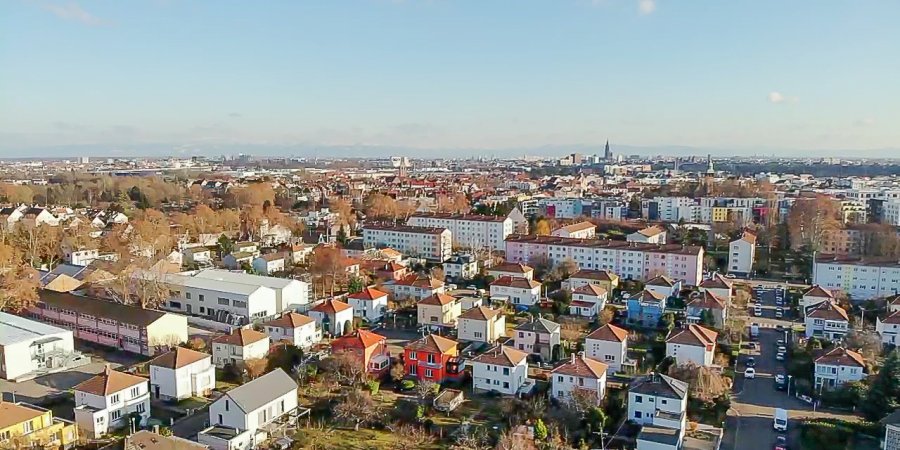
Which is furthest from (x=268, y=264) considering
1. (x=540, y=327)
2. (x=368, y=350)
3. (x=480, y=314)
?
(x=540, y=327)

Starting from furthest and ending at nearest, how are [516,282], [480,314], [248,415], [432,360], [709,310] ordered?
[516,282], [709,310], [480,314], [432,360], [248,415]

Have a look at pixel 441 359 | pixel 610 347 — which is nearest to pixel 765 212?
pixel 610 347

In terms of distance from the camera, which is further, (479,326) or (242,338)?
(479,326)

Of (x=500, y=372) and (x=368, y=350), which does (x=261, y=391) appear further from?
(x=500, y=372)

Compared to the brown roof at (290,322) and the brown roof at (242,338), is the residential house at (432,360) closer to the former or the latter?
the brown roof at (290,322)

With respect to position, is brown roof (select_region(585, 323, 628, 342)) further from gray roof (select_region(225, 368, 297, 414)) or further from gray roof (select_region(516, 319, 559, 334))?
gray roof (select_region(225, 368, 297, 414))

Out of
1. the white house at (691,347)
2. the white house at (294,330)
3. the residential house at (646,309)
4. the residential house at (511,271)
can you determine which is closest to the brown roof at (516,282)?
the residential house at (511,271)

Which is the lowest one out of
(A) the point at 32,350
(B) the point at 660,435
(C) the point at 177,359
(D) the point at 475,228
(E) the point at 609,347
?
(B) the point at 660,435
